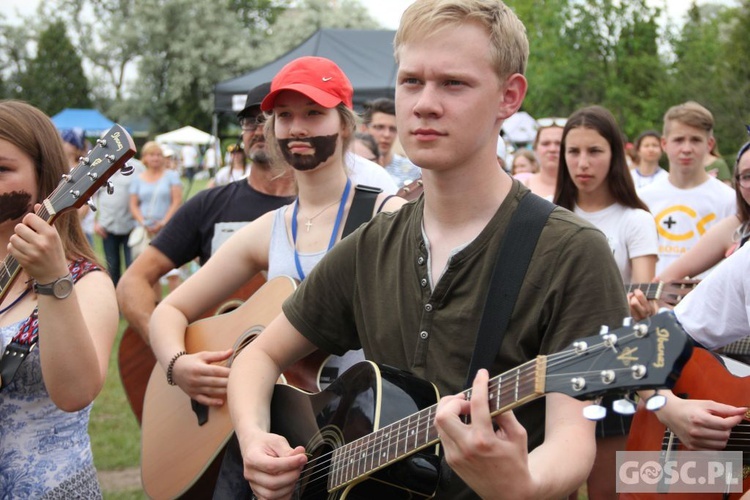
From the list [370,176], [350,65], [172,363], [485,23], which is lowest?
[350,65]

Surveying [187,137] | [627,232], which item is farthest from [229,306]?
[187,137]

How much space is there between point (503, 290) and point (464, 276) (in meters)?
0.16

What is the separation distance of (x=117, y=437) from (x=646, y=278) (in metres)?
4.27

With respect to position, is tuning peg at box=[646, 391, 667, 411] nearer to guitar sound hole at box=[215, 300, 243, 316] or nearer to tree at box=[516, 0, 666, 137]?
guitar sound hole at box=[215, 300, 243, 316]

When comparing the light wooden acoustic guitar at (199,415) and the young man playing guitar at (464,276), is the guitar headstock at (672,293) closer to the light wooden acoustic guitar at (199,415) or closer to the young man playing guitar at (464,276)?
the light wooden acoustic guitar at (199,415)

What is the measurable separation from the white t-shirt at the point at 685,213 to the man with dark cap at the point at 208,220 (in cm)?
272

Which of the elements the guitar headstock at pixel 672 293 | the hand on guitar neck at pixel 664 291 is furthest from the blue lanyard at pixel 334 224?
the guitar headstock at pixel 672 293

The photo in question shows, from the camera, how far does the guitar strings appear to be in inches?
68.5

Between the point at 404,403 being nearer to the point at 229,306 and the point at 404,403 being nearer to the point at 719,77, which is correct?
the point at 229,306

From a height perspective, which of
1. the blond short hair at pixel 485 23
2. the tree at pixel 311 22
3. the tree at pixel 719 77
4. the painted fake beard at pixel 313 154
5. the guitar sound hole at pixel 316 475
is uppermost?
the blond short hair at pixel 485 23

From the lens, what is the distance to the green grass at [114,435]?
5977mm

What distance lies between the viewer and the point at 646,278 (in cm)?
436

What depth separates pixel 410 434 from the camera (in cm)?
209

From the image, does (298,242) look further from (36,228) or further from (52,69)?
(52,69)
